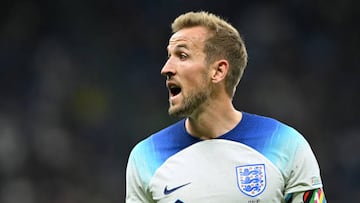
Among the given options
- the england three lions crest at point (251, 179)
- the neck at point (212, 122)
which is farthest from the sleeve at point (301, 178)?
the neck at point (212, 122)

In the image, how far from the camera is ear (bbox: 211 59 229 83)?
4.27m

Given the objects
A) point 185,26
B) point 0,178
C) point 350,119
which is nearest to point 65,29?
point 0,178

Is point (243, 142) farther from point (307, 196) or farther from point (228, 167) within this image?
point (307, 196)

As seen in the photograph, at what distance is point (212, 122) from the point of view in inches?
168

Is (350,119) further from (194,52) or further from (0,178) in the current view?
(194,52)

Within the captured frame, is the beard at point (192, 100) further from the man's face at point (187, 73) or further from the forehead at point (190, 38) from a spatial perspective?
the forehead at point (190, 38)

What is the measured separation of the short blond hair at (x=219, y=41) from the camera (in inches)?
168

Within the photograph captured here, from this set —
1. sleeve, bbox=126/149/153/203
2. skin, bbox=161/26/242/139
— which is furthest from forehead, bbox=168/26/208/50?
Answer: sleeve, bbox=126/149/153/203

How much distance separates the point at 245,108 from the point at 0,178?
7.98ft

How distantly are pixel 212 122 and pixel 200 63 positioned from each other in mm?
268

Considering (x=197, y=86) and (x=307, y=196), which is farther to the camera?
(x=197, y=86)

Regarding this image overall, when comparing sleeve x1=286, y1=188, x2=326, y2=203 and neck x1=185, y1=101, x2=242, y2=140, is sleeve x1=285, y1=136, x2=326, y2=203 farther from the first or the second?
neck x1=185, y1=101, x2=242, y2=140

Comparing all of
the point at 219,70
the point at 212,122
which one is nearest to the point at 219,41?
the point at 219,70

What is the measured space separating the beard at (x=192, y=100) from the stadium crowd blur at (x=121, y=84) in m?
4.85
